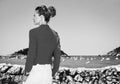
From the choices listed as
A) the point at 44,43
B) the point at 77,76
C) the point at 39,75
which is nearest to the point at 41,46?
the point at 44,43

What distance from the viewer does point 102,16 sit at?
4.49m

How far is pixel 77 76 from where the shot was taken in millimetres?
4188

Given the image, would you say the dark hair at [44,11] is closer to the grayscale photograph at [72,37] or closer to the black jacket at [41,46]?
the black jacket at [41,46]

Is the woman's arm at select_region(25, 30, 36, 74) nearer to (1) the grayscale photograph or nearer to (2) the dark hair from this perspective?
(2) the dark hair

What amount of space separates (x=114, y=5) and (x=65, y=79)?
1.80 m

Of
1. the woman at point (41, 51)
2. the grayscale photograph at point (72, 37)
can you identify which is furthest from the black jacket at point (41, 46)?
the grayscale photograph at point (72, 37)

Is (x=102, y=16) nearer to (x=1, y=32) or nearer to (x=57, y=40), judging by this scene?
(x=1, y=32)

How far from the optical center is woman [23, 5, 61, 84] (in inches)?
54.1

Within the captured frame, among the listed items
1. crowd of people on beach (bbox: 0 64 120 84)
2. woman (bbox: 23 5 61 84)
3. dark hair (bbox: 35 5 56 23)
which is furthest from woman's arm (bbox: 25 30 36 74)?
crowd of people on beach (bbox: 0 64 120 84)

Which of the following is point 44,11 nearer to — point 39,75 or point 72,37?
point 39,75

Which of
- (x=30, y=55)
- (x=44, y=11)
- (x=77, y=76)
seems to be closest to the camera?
(x=30, y=55)

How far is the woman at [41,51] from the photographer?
4.51ft

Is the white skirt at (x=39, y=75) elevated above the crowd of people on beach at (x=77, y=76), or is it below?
above

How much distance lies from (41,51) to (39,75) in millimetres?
156
